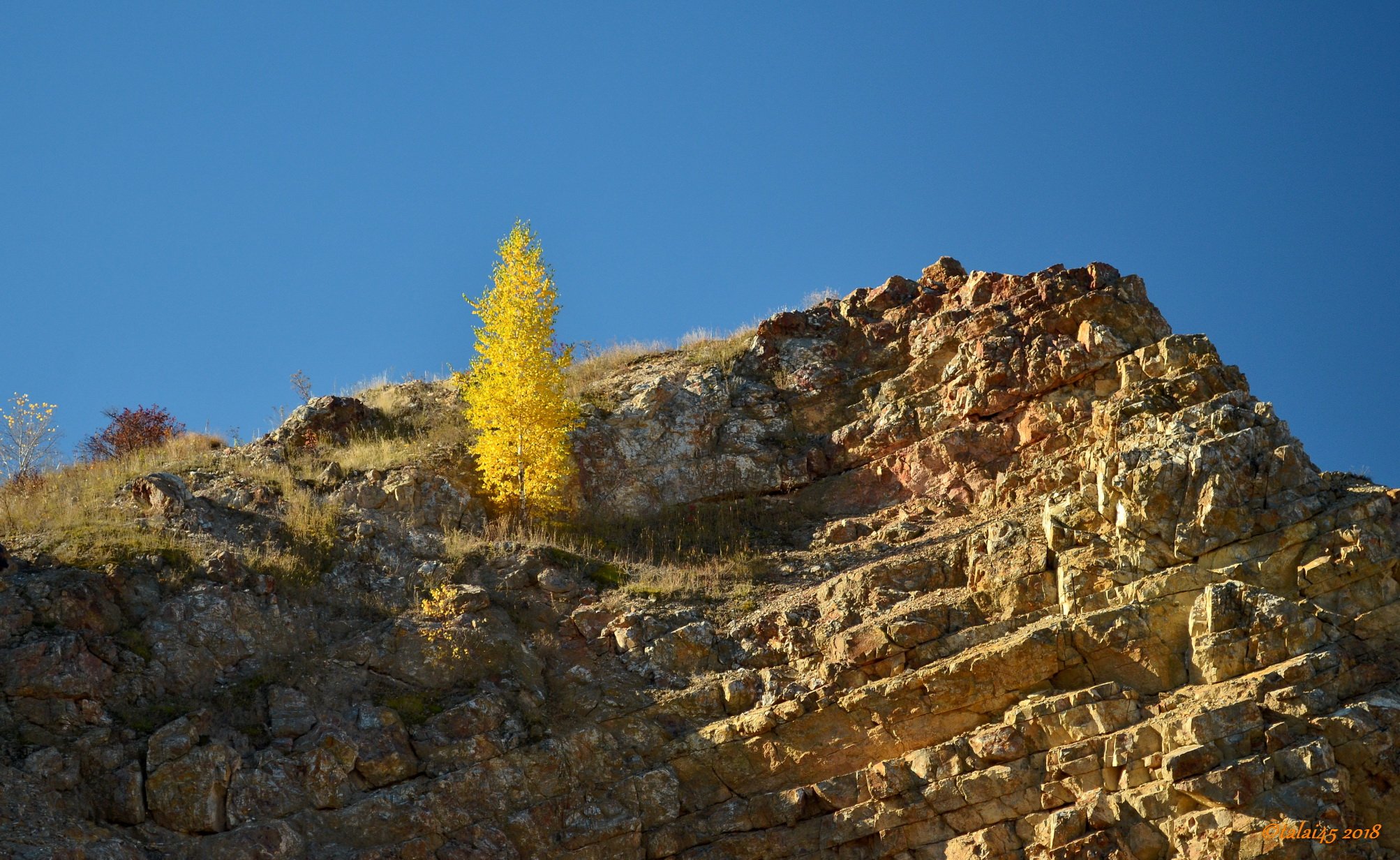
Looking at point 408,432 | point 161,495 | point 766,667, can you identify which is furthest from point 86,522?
point 766,667

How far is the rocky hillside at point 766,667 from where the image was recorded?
14016 mm

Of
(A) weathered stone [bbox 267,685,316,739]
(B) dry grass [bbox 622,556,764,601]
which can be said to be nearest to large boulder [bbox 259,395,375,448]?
(B) dry grass [bbox 622,556,764,601]

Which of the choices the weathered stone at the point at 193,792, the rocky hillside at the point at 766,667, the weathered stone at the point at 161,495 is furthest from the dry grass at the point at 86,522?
the weathered stone at the point at 193,792

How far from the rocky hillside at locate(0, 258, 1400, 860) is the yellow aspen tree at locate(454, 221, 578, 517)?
1.51 meters

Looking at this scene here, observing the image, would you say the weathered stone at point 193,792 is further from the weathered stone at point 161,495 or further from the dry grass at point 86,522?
the weathered stone at point 161,495

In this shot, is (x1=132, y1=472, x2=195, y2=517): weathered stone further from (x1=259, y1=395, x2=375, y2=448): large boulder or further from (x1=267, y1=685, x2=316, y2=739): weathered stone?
(x1=267, y1=685, x2=316, y2=739): weathered stone

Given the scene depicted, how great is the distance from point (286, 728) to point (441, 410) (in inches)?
447

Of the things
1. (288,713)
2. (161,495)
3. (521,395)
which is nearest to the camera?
(288,713)

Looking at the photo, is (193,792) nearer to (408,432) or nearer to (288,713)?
(288,713)

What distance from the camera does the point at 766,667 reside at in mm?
17109

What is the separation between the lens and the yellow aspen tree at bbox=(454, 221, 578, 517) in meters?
22.6

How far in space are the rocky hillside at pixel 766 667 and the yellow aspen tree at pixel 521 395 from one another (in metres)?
1.51

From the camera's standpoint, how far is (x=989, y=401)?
2227 centimetres

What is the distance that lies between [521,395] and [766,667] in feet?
26.5
